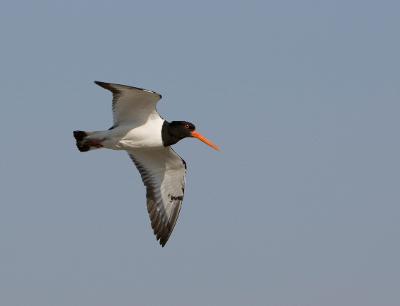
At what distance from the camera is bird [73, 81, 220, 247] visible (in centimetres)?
1917

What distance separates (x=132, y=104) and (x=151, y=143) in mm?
1026

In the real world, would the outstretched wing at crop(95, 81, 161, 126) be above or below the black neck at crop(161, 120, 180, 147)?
above

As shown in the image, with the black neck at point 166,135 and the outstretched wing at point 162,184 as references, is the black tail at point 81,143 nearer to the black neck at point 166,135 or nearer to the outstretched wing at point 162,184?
the outstretched wing at point 162,184

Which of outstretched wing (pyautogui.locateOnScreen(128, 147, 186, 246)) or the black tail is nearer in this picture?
the black tail

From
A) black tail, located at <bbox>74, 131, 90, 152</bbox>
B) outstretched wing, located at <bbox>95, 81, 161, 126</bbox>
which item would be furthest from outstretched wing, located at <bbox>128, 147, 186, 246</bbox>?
black tail, located at <bbox>74, 131, 90, 152</bbox>

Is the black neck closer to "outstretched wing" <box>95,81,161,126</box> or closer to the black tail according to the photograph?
"outstretched wing" <box>95,81,161,126</box>

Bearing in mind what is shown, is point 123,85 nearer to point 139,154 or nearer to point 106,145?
point 106,145

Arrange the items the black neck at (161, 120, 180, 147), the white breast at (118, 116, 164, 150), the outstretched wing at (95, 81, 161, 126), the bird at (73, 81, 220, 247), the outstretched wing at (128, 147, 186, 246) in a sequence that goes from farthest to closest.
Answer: the outstretched wing at (128, 147, 186, 246) → the black neck at (161, 120, 180, 147) → the white breast at (118, 116, 164, 150) → the bird at (73, 81, 220, 247) → the outstretched wing at (95, 81, 161, 126)

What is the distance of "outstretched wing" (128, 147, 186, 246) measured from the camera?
20891 millimetres

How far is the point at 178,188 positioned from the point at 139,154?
131 centimetres

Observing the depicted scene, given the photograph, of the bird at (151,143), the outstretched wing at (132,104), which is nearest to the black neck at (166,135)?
the bird at (151,143)

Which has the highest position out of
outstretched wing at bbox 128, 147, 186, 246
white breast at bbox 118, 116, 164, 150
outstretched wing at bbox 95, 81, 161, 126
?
outstretched wing at bbox 95, 81, 161, 126

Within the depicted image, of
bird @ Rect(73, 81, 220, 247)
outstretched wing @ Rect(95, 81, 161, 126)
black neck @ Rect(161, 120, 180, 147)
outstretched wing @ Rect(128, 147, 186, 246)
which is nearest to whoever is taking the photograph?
outstretched wing @ Rect(95, 81, 161, 126)

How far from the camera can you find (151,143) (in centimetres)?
1955
